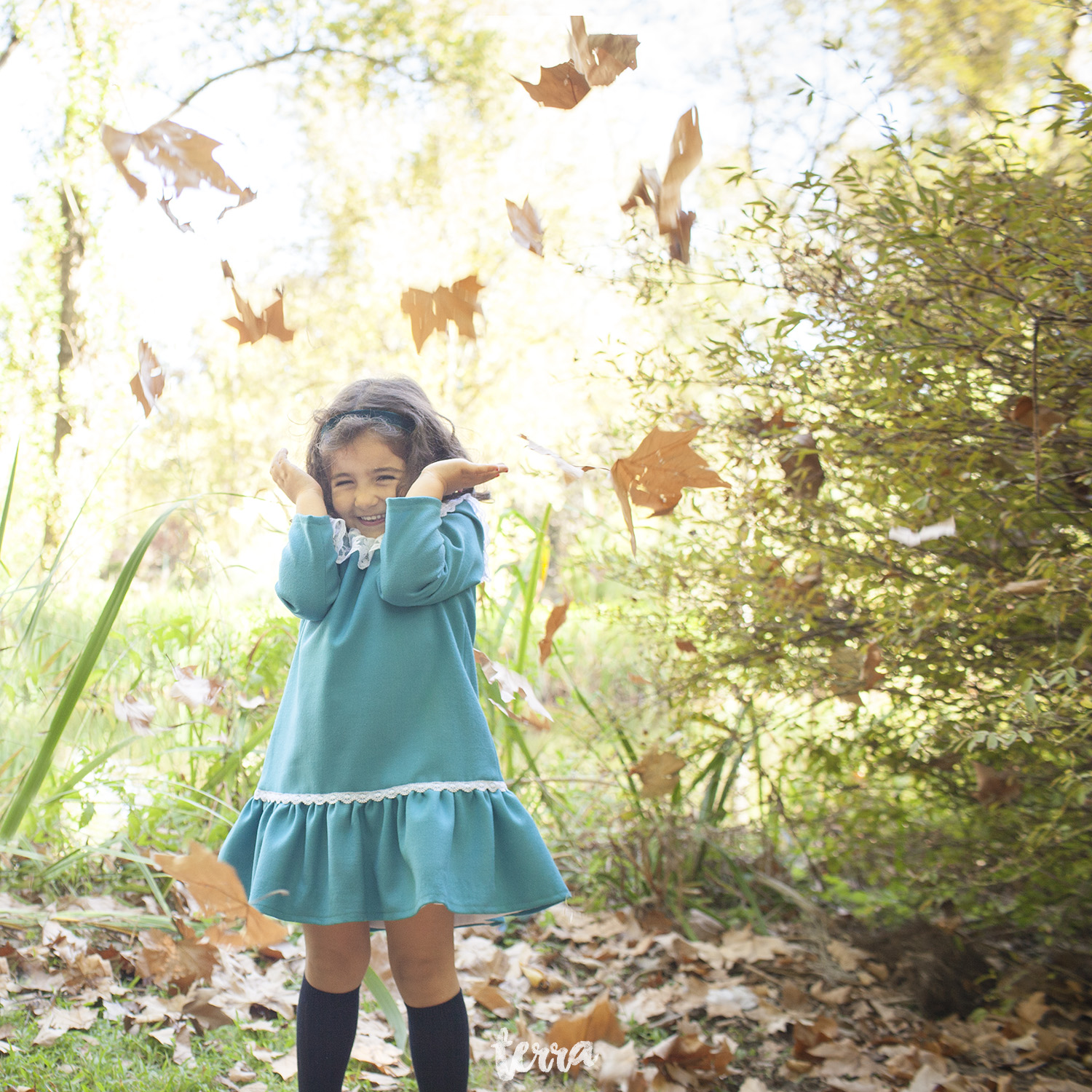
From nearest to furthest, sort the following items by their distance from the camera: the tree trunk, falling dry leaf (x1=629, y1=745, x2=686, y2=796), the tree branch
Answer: falling dry leaf (x1=629, y1=745, x2=686, y2=796)
the tree trunk
the tree branch

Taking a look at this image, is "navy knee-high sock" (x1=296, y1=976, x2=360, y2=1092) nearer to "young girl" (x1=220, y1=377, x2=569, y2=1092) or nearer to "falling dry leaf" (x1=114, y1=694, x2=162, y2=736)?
"young girl" (x1=220, y1=377, x2=569, y2=1092)

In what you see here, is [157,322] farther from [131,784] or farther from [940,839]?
[940,839]

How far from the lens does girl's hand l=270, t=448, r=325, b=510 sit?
1506 mm

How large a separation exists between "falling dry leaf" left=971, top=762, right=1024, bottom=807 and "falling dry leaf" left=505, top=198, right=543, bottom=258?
1335 millimetres

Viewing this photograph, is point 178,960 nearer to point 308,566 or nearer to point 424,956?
point 424,956

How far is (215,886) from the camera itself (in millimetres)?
1375

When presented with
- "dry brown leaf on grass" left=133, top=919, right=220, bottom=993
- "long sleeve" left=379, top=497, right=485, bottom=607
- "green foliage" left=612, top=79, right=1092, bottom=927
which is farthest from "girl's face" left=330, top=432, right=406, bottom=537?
"dry brown leaf on grass" left=133, top=919, right=220, bottom=993

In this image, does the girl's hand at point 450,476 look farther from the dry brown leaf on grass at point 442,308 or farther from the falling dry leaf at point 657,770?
the falling dry leaf at point 657,770

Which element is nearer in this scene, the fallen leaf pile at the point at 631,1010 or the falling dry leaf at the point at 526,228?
the falling dry leaf at the point at 526,228

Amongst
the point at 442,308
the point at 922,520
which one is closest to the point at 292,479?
the point at 442,308

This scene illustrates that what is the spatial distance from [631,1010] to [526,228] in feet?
5.33

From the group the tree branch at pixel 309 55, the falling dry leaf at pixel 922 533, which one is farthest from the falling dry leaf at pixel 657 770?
the tree branch at pixel 309 55

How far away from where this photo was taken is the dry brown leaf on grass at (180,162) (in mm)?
1374

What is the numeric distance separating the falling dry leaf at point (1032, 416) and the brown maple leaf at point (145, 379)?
1.43 meters
